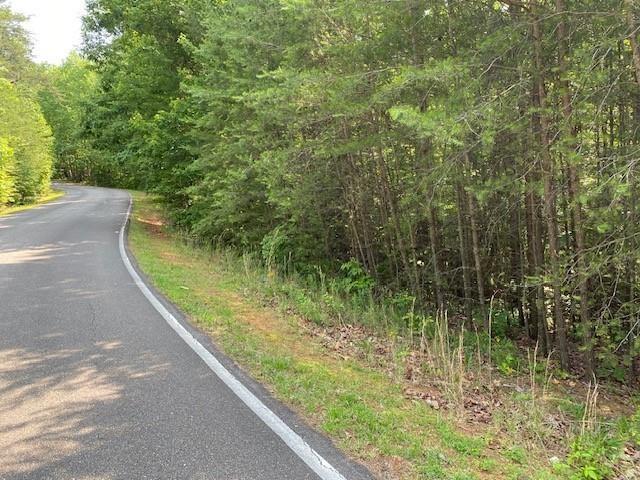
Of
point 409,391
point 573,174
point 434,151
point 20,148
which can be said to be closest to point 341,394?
point 409,391

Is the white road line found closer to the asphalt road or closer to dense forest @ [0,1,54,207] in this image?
the asphalt road

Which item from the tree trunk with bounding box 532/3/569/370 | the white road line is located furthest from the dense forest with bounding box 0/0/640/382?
the white road line

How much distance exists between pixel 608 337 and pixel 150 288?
25.6 ft

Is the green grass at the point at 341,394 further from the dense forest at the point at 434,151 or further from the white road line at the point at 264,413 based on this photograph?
the dense forest at the point at 434,151

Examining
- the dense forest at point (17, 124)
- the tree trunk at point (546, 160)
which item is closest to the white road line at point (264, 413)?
the tree trunk at point (546, 160)

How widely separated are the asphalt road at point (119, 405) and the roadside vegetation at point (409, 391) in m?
0.41

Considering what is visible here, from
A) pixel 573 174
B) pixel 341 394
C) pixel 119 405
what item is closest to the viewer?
pixel 119 405

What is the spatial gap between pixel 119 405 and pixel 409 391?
299cm

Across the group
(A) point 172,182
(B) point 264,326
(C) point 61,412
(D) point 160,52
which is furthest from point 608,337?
(D) point 160,52

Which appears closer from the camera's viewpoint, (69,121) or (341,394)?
(341,394)

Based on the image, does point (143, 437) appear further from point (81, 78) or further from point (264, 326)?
point (81, 78)

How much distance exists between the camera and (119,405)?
4.61 metres

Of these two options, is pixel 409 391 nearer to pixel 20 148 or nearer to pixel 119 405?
pixel 119 405

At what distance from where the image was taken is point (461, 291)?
36.2 ft
